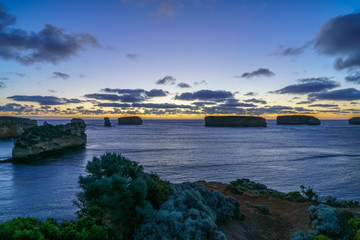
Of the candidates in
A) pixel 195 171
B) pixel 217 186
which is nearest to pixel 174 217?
pixel 217 186

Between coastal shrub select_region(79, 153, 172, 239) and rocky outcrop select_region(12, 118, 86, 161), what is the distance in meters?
32.1

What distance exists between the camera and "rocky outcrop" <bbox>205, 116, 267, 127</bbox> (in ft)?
597

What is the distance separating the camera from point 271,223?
35.3 feet

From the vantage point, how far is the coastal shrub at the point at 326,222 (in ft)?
28.0

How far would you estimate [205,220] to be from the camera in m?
7.48

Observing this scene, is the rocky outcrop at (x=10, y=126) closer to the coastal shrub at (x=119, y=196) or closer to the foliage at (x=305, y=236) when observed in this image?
the coastal shrub at (x=119, y=196)

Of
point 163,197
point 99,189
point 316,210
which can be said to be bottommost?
point 316,210

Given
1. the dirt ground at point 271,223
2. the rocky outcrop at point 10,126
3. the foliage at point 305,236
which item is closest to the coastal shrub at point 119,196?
the dirt ground at point 271,223

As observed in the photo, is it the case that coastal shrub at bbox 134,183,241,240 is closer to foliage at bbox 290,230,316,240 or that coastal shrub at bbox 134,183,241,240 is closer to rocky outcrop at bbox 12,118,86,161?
foliage at bbox 290,230,316,240

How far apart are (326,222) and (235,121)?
185 m

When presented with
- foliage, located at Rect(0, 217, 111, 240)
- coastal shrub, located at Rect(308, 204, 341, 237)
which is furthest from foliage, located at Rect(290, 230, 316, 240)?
foliage, located at Rect(0, 217, 111, 240)

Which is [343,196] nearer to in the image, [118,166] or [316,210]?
[316,210]

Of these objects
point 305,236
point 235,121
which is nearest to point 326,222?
point 305,236

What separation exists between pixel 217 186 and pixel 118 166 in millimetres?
11993
